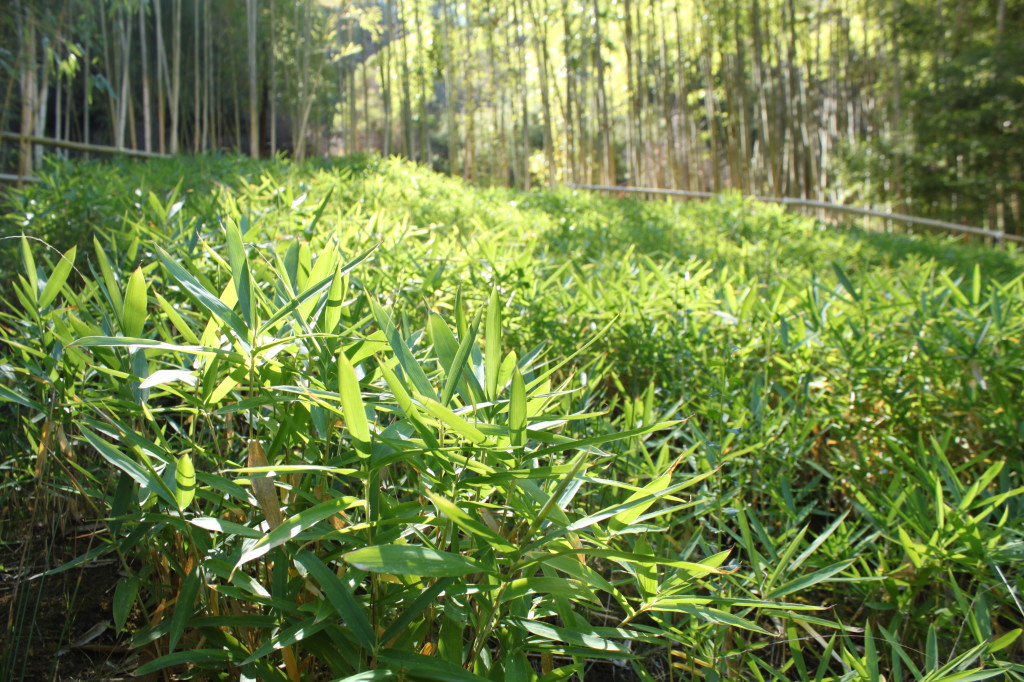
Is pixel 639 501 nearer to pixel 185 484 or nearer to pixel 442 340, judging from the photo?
pixel 442 340

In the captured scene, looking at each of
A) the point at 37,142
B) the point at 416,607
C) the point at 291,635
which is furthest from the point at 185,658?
the point at 37,142

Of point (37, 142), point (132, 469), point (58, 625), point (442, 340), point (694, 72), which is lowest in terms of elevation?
point (58, 625)

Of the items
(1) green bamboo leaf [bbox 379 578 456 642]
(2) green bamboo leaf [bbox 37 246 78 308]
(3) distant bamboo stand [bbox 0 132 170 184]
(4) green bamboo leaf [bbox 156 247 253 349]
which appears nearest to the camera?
(1) green bamboo leaf [bbox 379 578 456 642]

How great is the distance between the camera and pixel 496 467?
0.79m

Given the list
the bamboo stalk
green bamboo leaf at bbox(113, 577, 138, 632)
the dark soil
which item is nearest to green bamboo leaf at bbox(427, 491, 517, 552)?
green bamboo leaf at bbox(113, 577, 138, 632)

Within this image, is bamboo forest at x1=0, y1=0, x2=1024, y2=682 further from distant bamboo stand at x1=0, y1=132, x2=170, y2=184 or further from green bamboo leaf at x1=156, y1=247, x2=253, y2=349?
distant bamboo stand at x1=0, y1=132, x2=170, y2=184

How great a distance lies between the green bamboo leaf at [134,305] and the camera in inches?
34.6

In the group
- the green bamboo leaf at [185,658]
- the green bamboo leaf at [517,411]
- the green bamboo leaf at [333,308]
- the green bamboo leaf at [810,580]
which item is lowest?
the green bamboo leaf at [810,580]

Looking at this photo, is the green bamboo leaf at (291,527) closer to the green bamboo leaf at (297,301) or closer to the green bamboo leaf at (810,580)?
the green bamboo leaf at (297,301)

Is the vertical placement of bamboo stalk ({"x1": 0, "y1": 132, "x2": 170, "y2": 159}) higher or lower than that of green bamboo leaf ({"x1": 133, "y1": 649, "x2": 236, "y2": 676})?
higher

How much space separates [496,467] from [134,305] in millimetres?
512

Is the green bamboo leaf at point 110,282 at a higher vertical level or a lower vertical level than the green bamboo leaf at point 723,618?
higher

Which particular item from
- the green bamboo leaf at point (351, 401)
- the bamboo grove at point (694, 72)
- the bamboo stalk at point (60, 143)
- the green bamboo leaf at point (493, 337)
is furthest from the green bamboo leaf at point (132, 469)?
the bamboo grove at point (694, 72)

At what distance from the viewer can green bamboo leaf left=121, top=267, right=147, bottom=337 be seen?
0.88 metres
